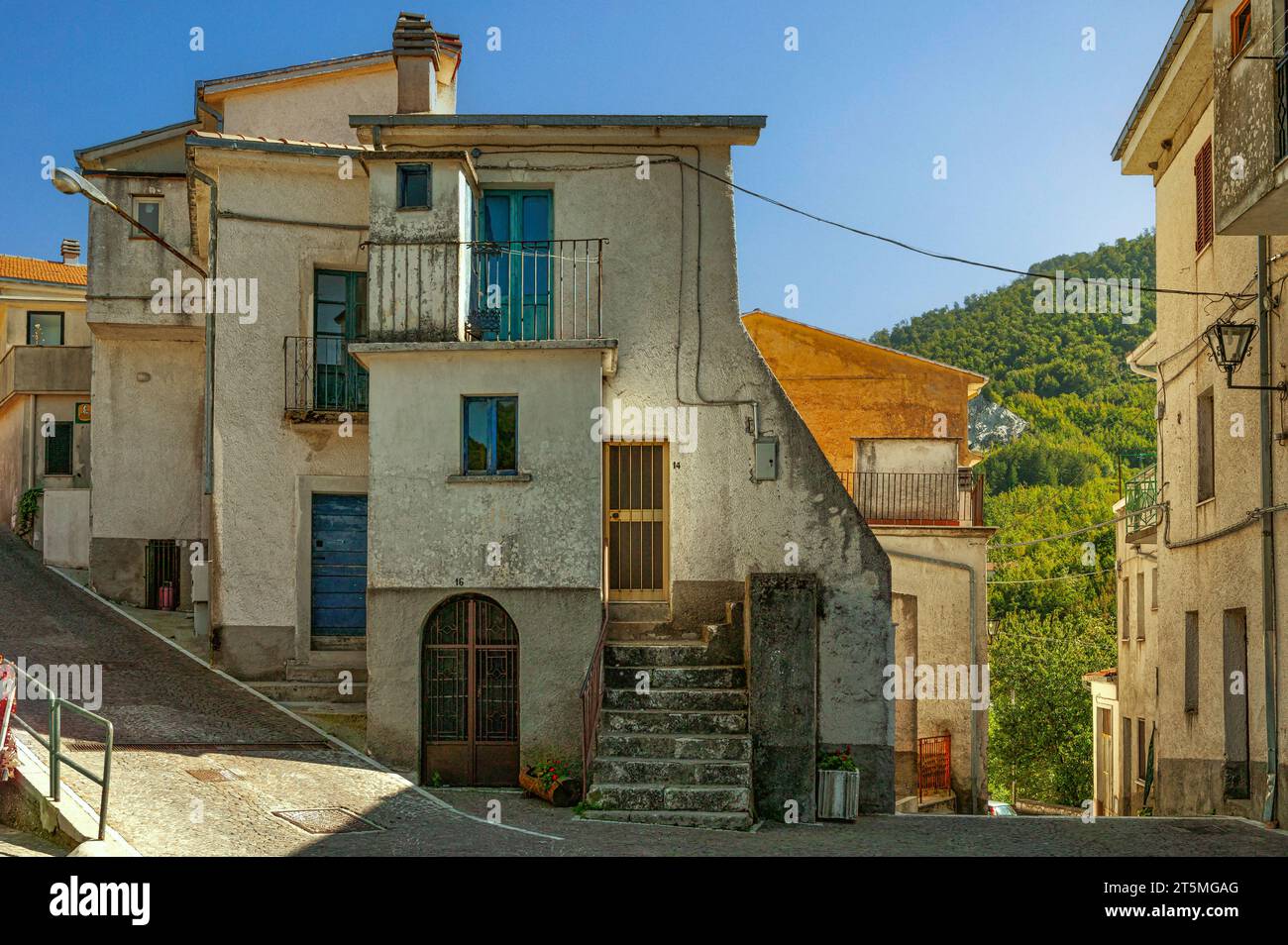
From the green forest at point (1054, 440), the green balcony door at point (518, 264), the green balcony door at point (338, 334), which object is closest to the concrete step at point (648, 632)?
the green balcony door at point (518, 264)

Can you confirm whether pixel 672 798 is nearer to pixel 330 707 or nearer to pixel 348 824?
pixel 348 824

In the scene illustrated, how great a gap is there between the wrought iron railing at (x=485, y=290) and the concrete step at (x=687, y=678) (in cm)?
426

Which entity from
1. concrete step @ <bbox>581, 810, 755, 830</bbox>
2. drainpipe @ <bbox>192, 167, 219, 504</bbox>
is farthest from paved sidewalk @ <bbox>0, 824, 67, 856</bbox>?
drainpipe @ <bbox>192, 167, 219, 504</bbox>

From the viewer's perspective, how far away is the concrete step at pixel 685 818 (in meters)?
13.4

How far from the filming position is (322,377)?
18.2m

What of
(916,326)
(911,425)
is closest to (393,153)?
(911,425)

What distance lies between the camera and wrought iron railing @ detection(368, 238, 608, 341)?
52.0 ft

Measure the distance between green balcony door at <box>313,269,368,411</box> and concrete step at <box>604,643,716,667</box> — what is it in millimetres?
5048

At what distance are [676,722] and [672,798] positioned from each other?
3.93 ft

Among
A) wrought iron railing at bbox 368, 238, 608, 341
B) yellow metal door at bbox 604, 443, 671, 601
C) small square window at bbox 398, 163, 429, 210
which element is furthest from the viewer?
yellow metal door at bbox 604, 443, 671, 601

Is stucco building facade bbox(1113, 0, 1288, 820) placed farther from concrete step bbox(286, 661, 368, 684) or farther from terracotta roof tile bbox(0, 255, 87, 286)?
terracotta roof tile bbox(0, 255, 87, 286)

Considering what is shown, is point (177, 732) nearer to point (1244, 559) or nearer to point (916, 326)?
point (1244, 559)

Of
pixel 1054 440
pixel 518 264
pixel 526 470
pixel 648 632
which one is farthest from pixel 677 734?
pixel 1054 440

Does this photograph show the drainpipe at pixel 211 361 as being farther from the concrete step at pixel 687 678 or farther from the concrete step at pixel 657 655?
the concrete step at pixel 687 678
